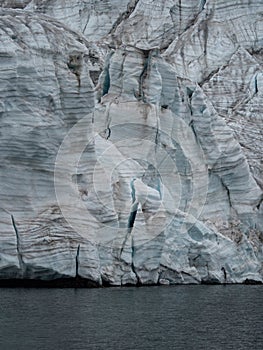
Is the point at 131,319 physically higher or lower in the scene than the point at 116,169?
lower

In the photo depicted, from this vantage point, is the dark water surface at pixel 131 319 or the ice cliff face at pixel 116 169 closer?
the dark water surface at pixel 131 319

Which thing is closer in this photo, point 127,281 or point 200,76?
point 127,281

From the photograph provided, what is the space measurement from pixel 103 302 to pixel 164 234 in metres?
6.72

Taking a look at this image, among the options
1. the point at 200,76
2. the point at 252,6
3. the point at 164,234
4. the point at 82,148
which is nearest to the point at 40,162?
the point at 82,148

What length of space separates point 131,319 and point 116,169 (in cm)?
1185

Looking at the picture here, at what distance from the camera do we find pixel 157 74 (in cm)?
4706

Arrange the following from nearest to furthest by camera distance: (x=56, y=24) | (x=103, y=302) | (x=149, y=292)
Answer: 1. (x=103, y=302)
2. (x=149, y=292)
3. (x=56, y=24)

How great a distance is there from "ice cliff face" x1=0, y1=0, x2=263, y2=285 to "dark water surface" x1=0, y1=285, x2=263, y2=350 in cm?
183

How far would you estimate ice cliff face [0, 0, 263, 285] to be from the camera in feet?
130

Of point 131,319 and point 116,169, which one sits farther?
point 116,169

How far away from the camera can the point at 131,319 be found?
32031 mm

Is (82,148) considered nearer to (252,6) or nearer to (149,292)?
(149,292)

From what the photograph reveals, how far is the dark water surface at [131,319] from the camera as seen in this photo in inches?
1097

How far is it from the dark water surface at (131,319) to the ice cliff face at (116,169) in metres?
1.83
